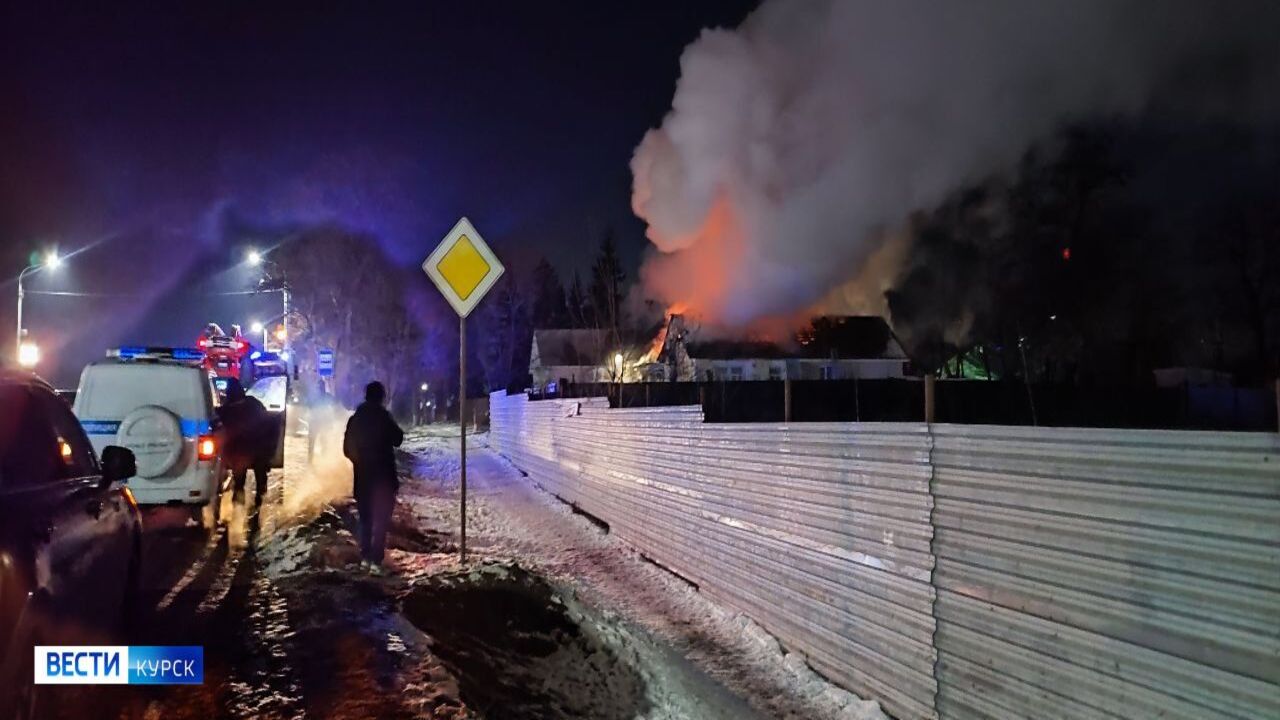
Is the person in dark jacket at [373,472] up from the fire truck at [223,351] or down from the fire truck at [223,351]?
down

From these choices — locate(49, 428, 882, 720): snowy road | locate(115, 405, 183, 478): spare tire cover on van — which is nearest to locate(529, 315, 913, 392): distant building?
locate(115, 405, 183, 478): spare tire cover on van

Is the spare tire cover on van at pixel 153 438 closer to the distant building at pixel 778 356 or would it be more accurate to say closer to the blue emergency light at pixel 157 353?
the blue emergency light at pixel 157 353

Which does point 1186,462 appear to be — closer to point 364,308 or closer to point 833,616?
point 833,616

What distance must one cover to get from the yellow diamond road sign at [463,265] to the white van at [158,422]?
385 cm

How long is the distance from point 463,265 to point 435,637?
12.8ft

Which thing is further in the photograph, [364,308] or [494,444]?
[364,308]

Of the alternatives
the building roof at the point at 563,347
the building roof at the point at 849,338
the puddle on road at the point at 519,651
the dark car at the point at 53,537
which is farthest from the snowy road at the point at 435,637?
the building roof at the point at 563,347

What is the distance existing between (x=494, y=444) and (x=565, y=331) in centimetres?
3179

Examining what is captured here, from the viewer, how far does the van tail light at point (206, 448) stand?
1034 cm

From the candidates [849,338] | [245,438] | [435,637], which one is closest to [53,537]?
[435,637]

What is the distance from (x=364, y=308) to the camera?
162 ft

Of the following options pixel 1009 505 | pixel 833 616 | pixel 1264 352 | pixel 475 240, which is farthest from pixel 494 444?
pixel 1264 352

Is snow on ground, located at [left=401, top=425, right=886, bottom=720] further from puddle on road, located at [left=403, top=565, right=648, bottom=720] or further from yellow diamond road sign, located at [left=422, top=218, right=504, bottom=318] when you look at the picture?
yellow diamond road sign, located at [left=422, top=218, right=504, bottom=318]

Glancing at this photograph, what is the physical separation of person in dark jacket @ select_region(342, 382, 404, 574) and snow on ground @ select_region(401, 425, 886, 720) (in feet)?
1.49
